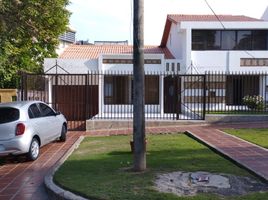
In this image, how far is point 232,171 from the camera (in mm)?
9164

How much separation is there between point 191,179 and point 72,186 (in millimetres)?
2054

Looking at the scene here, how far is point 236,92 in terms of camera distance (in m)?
30.2

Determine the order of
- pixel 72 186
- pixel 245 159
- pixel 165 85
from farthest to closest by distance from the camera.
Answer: pixel 165 85
pixel 245 159
pixel 72 186

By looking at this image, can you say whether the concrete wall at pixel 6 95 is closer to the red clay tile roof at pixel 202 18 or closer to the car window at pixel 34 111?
the red clay tile roof at pixel 202 18

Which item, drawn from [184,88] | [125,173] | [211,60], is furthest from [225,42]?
[125,173]

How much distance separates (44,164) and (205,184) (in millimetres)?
4921

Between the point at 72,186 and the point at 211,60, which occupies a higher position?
the point at 211,60

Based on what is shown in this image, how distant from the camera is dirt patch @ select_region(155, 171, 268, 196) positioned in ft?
24.7

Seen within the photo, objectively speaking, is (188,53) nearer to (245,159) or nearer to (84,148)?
(84,148)

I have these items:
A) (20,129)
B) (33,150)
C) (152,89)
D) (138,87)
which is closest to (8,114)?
(20,129)

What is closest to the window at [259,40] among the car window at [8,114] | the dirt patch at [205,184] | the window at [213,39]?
the window at [213,39]

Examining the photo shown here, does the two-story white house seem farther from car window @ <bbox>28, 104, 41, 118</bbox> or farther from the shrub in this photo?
car window @ <bbox>28, 104, 41, 118</bbox>

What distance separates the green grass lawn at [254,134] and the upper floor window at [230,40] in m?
11.8

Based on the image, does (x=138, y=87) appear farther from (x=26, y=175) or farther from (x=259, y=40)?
(x=259, y=40)
